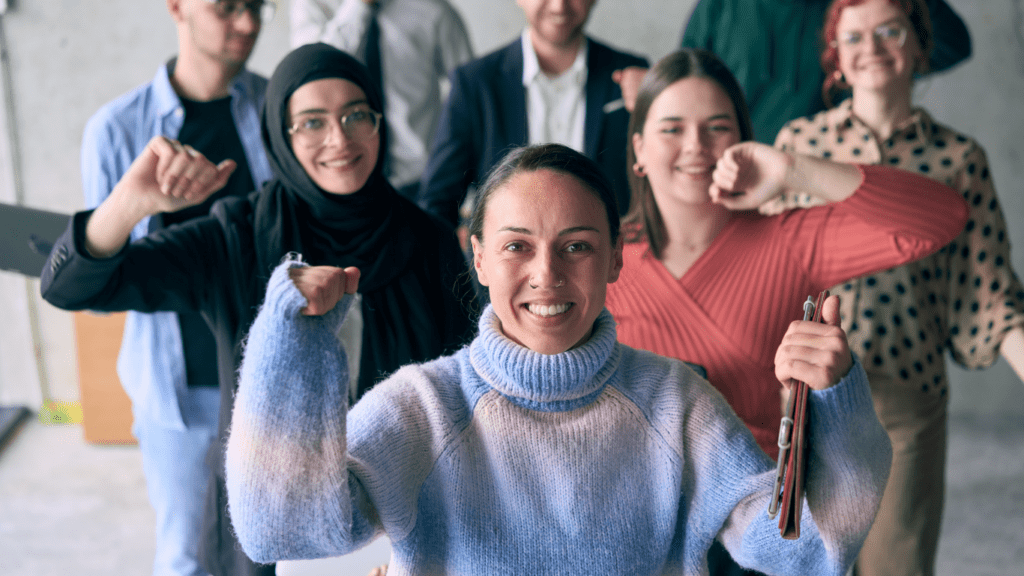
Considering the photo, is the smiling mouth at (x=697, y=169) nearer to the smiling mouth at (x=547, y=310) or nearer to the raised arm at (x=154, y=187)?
the smiling mouth at (x=547, y=310)

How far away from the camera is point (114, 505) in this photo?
11.7ft

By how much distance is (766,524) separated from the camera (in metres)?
1.19

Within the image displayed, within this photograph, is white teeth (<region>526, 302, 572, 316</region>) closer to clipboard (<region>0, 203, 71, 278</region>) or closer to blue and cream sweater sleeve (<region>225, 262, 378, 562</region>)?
blue and cream sweater sleeve (<region>225, 262, 378, 562</region>)

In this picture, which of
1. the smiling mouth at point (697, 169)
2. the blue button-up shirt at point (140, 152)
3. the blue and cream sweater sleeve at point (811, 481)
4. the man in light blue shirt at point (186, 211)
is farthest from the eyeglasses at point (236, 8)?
the blue and cream sweater sleeve at point (811, 481)

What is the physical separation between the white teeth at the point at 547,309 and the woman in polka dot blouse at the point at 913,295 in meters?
1.26

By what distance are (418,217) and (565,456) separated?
98 cm

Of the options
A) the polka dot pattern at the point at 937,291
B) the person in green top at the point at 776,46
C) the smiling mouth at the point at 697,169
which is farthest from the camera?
the person in green top at the point at 776,46

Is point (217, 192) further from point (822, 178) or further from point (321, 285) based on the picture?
point (822, 178)

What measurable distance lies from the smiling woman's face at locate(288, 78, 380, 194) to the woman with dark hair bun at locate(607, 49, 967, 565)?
2.08 ft

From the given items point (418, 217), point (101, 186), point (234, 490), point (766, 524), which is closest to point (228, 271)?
point (418, 217)

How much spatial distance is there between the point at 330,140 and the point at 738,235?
35.6 inches

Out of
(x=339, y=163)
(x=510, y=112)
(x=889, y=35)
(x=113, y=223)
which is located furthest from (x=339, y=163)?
(x=889, y=35)

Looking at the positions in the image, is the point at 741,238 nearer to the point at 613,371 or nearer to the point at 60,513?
the point at 613,371

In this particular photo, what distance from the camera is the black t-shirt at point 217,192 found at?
2.29 metres
